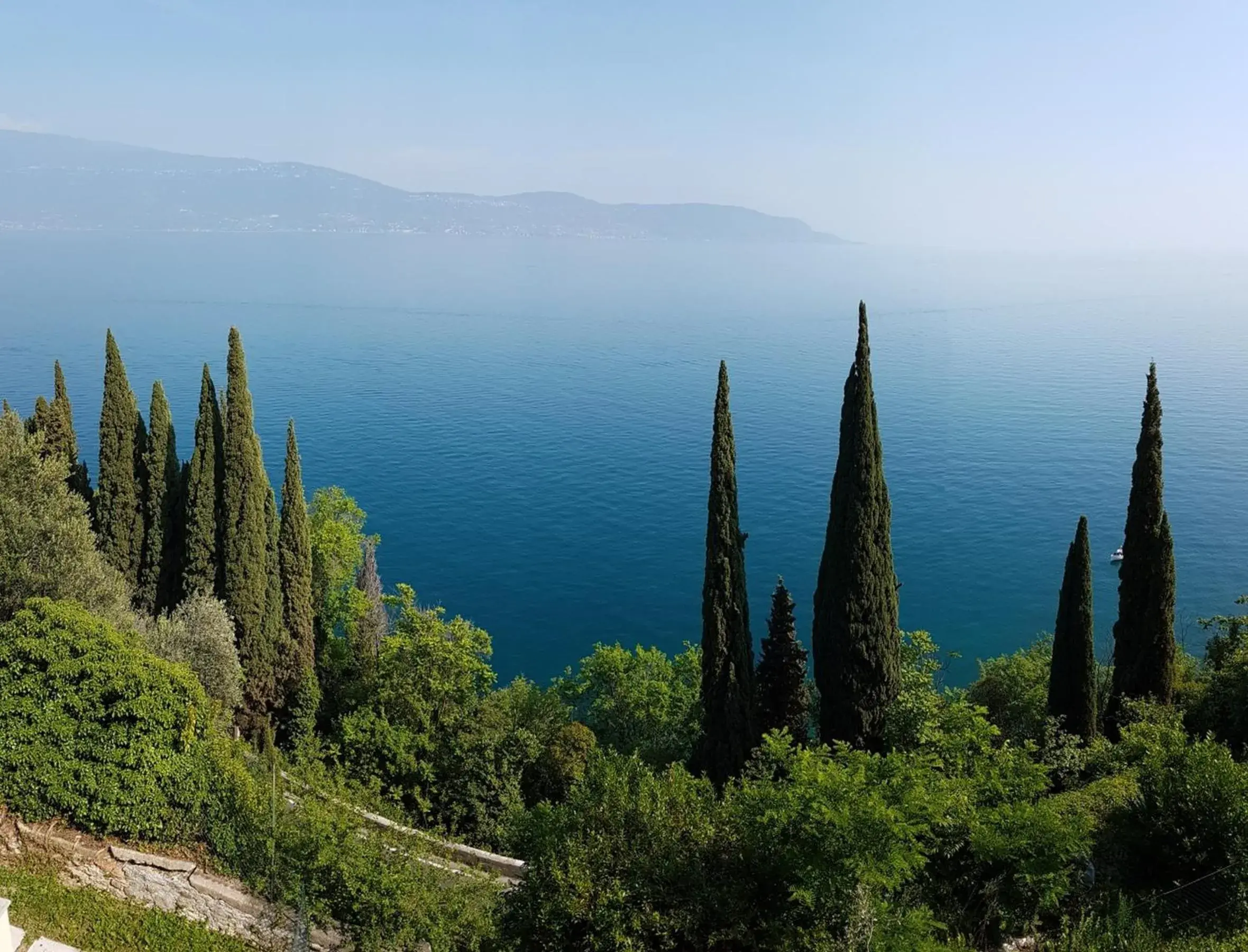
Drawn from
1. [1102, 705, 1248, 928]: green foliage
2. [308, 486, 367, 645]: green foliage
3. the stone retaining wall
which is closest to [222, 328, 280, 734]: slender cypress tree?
[308, 486, 367, 645]: green foliage

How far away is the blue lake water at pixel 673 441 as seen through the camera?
52531 millimetres

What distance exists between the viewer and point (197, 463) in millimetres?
26234

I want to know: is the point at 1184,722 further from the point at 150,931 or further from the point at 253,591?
the point at 253,591

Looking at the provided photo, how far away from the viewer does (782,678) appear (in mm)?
24047

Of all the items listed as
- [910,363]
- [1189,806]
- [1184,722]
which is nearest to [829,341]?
[910,363]

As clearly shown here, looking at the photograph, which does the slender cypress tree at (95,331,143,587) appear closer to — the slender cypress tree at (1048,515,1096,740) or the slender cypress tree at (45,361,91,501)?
the slender cypress tree at (45,361,91,501)

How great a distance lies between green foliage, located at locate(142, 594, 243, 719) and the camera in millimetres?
22688

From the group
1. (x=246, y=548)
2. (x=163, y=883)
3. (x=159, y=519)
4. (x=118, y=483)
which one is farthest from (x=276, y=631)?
(x=163, y=883)

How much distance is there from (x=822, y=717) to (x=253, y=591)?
53.9 feet

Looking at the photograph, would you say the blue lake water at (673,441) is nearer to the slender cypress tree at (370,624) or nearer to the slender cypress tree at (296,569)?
the slender cypress tree at (370,624)

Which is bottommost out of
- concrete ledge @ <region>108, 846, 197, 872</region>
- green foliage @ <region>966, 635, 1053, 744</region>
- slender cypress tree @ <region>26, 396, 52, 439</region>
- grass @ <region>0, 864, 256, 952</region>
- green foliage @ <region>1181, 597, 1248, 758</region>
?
green foliage @ <region>966, 635, 1053, 744</region>

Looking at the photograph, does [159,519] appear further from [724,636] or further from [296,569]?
[724,636]

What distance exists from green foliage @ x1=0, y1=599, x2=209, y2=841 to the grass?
58.4 inches

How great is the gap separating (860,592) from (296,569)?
17222mm
